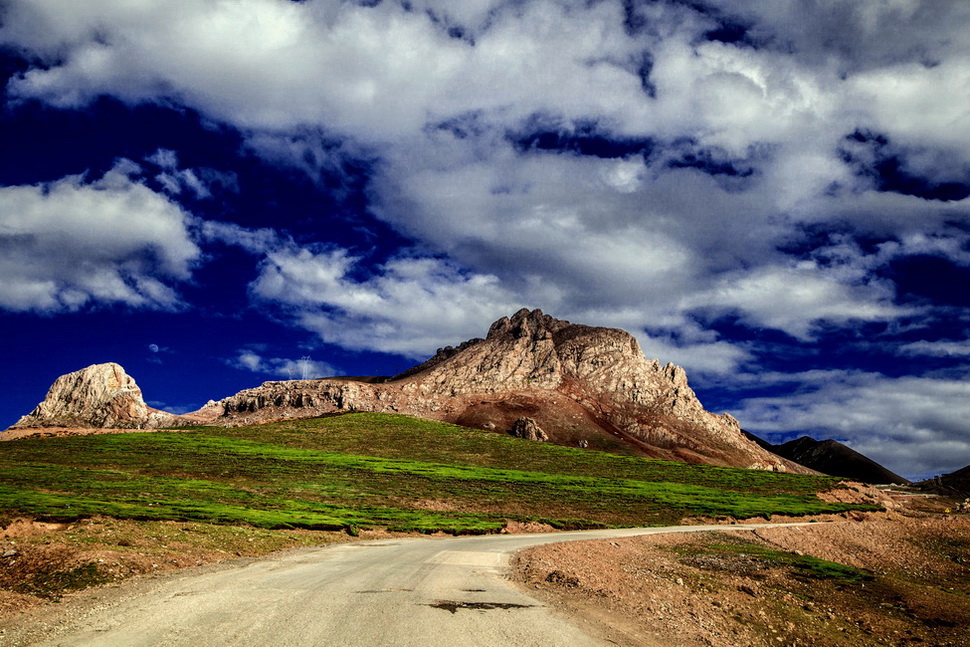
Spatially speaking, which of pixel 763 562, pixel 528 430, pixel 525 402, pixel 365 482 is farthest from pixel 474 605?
pixel 525 402

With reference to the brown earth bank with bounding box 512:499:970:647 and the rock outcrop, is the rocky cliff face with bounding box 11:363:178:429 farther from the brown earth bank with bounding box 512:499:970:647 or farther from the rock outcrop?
the brown earth bank with bounding box 512:499:970:647

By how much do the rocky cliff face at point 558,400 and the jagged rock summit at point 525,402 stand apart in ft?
1.14

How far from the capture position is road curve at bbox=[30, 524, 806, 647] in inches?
526

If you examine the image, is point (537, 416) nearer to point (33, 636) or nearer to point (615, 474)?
point (615, 474)

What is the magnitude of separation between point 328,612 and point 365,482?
61022 mm

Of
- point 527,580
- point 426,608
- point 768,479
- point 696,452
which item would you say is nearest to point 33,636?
point 426,608

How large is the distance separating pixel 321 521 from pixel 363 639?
3447cm

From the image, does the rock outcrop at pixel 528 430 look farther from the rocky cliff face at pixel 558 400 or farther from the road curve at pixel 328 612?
the road curve at pixel 328 612

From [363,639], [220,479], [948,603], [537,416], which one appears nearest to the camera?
[363,639]

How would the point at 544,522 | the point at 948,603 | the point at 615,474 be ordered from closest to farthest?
the point at 948,603 < the point at 544,522 < the point at 615,474

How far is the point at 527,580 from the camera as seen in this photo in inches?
898

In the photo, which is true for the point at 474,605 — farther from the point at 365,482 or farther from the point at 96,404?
the point at 96,404

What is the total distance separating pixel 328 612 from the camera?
15500mm

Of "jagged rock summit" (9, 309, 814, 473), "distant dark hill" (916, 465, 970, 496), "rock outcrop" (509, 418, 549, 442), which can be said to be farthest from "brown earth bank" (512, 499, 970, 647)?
"distant dark hill" (916, 465, 970, 496)
